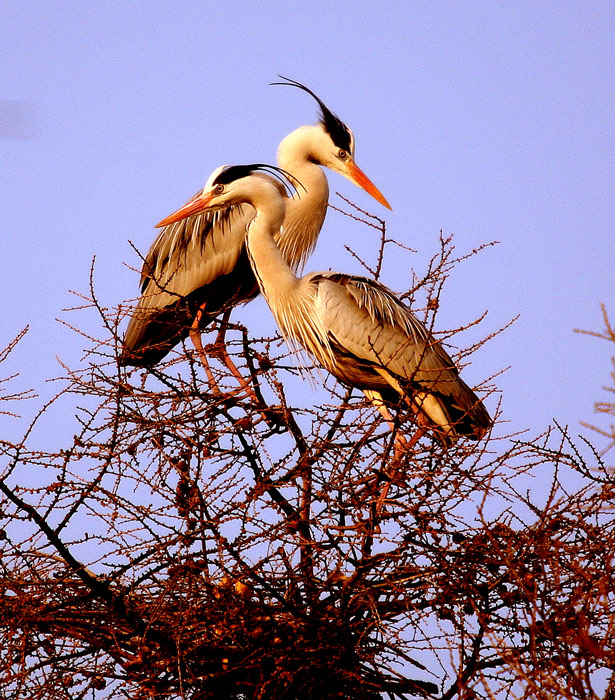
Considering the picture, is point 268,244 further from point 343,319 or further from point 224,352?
point 224,352

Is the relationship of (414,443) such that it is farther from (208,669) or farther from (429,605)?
(208,669)

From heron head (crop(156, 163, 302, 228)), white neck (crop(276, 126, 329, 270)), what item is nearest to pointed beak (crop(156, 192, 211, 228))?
heron head (crop(156, 163, 302, 228))

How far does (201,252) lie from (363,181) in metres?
1.24

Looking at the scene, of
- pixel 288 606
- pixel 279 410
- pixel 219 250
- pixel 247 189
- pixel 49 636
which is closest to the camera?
pixel 288 606

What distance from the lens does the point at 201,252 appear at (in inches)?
275

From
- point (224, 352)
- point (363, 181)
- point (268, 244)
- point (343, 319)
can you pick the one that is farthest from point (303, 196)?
point (224, 352)

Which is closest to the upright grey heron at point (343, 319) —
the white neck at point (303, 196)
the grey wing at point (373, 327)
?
the grey wing at point (373, 327)

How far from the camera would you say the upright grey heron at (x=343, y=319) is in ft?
18.0

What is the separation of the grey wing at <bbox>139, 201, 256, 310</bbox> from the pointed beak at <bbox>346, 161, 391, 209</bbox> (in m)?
0.74

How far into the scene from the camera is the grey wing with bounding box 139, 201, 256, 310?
6930mm

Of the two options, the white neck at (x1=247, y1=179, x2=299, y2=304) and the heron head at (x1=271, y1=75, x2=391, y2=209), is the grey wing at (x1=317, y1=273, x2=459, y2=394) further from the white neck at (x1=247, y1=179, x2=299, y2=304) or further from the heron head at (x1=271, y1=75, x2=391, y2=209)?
the heron head at (x1=271, y1=75, x2=391, y2=209)

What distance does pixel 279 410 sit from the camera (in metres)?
4.15

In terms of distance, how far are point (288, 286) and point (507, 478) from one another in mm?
2126

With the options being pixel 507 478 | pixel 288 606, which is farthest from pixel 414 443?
pixel 288 606
